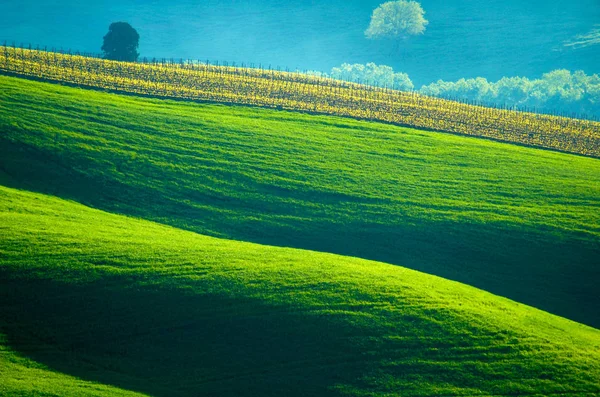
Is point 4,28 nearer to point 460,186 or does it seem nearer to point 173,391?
point 460,186

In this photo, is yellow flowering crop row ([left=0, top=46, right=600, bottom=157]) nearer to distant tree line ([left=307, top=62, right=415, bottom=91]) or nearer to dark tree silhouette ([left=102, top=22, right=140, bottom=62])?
dark tree silhouette ([left=102, top=22, right=140, bottom=62])

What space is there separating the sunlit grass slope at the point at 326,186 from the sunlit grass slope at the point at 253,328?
7.13 meters

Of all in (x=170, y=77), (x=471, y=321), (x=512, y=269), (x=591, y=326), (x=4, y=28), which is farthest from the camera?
(x=4, y=28)

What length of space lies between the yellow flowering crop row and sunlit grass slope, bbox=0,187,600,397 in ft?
117

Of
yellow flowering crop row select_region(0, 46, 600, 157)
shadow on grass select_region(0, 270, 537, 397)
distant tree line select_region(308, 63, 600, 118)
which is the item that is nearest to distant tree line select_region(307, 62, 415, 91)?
distant tree line select_region(308, 63, 600, 118)

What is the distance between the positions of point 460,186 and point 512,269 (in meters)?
12.2

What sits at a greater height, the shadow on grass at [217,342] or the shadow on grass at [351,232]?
the shadow on grass at [351,232]

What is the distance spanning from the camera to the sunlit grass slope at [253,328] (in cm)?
2781

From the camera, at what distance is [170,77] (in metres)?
76.3

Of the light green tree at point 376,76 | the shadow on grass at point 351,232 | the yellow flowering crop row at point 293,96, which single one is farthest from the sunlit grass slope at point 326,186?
the light green tree at point 376,76

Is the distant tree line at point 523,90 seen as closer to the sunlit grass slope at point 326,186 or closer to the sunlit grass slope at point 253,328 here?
the sunlit grass slope at point 326,186

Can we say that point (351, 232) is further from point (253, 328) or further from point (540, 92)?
point (540, 92)

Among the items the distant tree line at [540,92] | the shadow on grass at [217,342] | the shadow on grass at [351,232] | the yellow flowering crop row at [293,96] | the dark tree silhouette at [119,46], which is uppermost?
the distant tree line at [540,92]

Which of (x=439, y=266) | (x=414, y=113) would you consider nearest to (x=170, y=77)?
(x=414, y=113)
